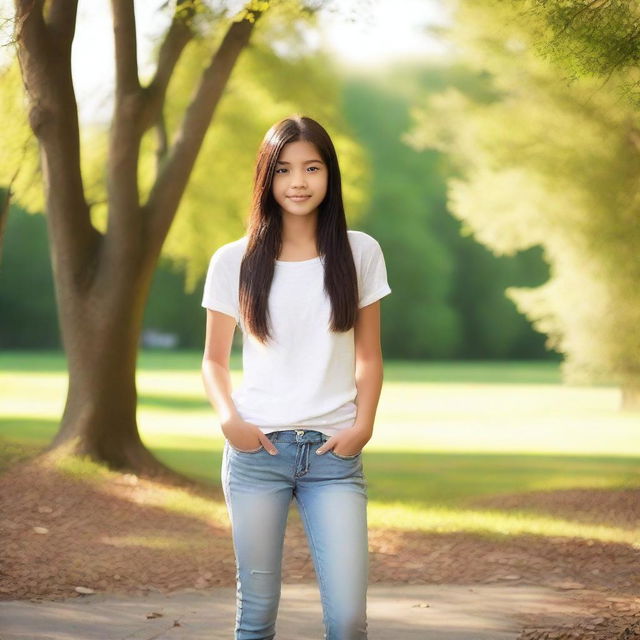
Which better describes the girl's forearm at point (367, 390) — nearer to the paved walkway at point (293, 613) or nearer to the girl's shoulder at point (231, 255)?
the girl's shoulder at point (231, 255)

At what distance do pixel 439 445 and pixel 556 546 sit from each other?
826 centimetres

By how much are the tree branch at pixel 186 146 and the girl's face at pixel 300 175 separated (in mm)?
6588

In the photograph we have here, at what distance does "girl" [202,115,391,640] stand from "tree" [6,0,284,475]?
244 inches

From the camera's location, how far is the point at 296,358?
10.4 feet

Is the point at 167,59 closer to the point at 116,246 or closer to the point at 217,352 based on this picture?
the point at 116,246

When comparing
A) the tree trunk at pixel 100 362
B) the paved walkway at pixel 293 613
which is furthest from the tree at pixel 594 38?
the tree trunk at pixel 100 362

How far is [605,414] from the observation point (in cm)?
2200

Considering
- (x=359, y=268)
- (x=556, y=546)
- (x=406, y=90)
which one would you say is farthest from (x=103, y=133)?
(x=406, y=90)

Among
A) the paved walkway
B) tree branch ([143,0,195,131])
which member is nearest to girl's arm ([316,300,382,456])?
the paved walkway

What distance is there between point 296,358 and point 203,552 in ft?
15.7

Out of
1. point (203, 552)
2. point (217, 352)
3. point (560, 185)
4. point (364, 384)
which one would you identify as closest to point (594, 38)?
point (364, 384)

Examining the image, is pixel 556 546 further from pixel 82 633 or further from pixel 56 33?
pixel 56 33

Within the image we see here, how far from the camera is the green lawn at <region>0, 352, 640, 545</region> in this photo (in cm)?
962

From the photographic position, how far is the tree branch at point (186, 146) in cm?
973
